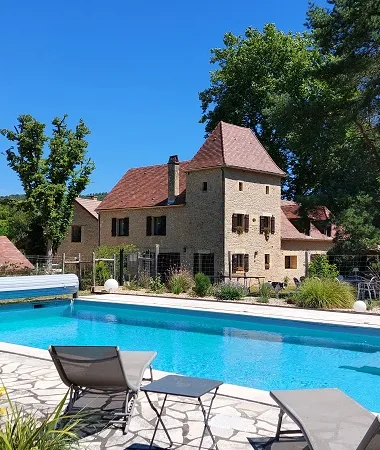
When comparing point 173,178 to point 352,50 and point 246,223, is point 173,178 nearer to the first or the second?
point 246,223

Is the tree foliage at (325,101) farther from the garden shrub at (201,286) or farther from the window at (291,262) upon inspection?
the garden shrub at (201,286)

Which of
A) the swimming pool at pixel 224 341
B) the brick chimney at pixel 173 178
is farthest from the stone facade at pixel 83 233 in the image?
the swimming pool at pixel 224 341

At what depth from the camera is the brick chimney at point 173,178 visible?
2981 centimetres

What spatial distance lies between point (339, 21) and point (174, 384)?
70.2 feet

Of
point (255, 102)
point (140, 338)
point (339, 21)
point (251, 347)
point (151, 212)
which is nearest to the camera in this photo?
point (251, 347)

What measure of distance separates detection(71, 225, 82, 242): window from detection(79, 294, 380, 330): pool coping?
1749 cm

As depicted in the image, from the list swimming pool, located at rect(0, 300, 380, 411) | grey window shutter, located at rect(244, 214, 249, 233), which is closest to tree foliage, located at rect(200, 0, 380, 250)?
grey window shutter, located at rect(244, 214, 249, 233)

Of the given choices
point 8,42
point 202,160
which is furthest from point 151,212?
point 8,42

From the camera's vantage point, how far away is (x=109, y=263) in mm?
25422

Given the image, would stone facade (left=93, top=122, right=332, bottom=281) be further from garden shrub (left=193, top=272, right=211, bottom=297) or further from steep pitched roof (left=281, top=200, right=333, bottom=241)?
garden shrub (left=193, top=272, right=211, bottom=297)

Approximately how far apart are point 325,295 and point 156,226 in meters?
15.3

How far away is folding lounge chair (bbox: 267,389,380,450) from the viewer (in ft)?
11.2

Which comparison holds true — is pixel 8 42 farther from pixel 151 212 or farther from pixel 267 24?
pixel 267 24

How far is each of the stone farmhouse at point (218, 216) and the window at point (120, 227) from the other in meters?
0.06
